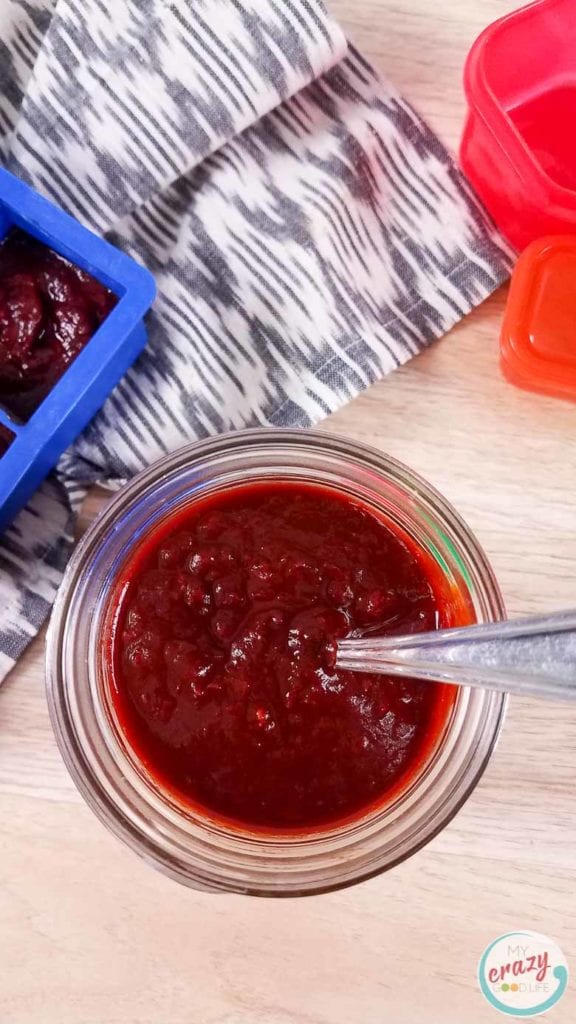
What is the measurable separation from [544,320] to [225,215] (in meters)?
0.35

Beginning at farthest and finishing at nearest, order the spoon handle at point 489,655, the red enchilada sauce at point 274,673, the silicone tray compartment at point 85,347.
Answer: the silicone tray compartment at point 85,347 < the red enchilada sauce at point 274,673 < the spoon handle at point 489,655

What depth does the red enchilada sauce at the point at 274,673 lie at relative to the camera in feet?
2.70

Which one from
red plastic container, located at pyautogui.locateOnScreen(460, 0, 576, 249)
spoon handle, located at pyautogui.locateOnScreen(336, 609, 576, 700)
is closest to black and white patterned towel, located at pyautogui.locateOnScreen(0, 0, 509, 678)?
red plastic container, located at pyautogui.locateOnScreen(460, 0, 576, 249)

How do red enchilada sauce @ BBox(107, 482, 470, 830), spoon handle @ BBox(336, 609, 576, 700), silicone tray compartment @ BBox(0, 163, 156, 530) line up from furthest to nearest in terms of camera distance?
1. silicone tray compartment @ BBox(0, 163, 156, 530)
2. red enchilada sauce @ BBox(107, 482, 470, 830)
3. spoon handle @ BBox(336, 609, 576, 700)

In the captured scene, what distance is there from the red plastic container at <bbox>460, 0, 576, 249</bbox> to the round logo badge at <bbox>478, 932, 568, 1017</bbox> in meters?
0.72

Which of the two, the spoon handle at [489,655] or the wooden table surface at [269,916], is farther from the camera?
the wooden table surface at [269,916]

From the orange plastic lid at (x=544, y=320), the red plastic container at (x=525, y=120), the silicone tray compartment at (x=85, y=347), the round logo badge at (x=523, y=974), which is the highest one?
the silicone tray compartment at (x=85, y=347)

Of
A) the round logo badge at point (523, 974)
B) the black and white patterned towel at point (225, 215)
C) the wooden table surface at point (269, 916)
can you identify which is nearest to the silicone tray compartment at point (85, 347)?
the black and white patterned towel at point (225, 215)

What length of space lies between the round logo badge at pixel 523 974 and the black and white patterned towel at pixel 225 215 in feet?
1.86

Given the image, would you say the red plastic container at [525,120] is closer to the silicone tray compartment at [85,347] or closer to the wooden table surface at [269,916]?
the silicone tray compartment at [85,347]

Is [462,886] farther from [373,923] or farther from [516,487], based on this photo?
[516,487]

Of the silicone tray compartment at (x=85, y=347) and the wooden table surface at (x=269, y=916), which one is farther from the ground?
the silicone tray compartment at (x=85, y=347)

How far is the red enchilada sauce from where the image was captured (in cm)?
82

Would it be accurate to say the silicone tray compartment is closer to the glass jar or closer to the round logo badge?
the glass jar
